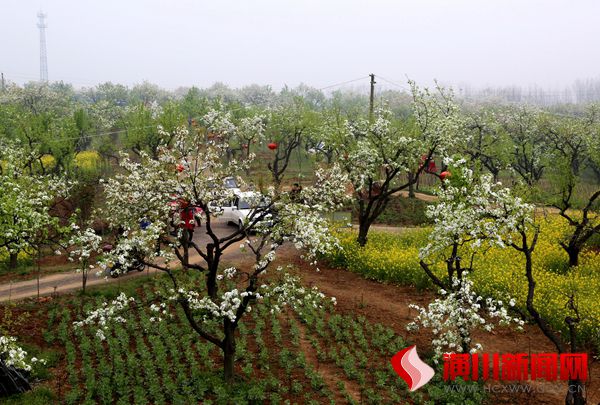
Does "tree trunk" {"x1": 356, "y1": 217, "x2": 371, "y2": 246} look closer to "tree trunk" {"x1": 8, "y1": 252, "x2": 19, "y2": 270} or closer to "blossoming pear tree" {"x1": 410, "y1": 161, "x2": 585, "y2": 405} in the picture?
"blossoming pear tree" {"x1": 410, "y1": 161, "x2": 585, "y2": 405}

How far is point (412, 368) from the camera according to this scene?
50.5 feet

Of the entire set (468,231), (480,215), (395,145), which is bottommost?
(468,231)

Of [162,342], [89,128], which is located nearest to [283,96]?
[89,128]

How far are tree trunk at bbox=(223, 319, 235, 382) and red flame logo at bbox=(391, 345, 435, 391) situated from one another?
459 cm

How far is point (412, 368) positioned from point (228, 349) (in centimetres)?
547

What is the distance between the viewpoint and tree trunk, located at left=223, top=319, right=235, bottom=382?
13398 mm

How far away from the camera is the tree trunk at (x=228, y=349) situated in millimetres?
13398

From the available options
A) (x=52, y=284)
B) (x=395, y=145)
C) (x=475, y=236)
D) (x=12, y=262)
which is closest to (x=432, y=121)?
(x=395, y=145)

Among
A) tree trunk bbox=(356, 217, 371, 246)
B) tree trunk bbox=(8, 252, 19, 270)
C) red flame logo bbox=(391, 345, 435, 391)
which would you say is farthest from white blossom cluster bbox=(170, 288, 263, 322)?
tree trunk bbox=(8, 252, 19, 270)

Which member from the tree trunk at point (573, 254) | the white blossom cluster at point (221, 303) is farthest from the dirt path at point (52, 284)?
the tree trunk at point (573, 254)

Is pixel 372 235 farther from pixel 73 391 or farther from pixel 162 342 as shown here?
pixel 73 391

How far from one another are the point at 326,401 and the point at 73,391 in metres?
6.37

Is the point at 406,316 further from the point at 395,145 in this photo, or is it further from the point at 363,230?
the point at 395,145

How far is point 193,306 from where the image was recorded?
12.0 m
